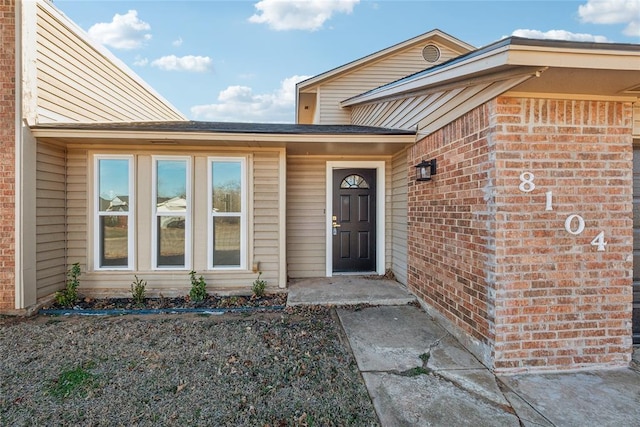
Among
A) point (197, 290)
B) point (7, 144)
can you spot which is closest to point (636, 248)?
point (197, 290)

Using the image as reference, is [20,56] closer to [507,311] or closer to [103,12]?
[103,12]

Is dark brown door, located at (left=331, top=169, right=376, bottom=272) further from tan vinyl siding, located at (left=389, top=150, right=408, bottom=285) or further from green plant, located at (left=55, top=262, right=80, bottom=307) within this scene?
green plant, located at (left=55, top=262, right=80, bottom=307)

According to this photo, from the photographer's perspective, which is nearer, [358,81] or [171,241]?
[171,241]

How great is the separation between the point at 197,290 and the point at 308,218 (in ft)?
7.20

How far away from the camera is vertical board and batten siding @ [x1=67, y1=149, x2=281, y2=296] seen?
4699 millimetres

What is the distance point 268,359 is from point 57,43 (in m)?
5.34

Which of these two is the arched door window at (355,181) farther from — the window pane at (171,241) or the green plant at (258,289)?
the window pane at (171,241)

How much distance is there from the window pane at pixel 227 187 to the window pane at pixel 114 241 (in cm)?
139

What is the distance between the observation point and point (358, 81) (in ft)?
26.4

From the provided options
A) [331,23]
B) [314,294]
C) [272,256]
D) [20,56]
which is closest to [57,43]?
Result: [20,56]

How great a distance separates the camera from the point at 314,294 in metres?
4.69

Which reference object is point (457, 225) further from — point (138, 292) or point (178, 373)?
point (138, 292)

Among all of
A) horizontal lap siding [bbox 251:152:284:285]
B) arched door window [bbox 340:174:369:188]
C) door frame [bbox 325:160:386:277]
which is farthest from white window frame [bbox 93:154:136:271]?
arched door window [bbox 340:174:369:188]

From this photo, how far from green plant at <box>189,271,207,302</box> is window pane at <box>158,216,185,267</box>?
1.20 ft
